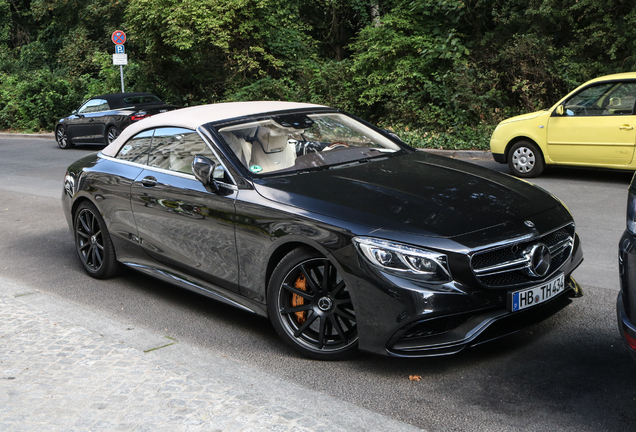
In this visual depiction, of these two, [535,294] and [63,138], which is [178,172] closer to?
[535,294]

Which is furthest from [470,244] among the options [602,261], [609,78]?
[609,78]

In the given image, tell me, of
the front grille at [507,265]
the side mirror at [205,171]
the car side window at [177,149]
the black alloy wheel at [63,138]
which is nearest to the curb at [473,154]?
the car side window at [177,149]

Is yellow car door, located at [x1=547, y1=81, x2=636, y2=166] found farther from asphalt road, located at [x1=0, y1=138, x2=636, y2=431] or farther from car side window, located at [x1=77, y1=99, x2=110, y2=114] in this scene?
car side window, located at [x1=77, y1=99, x2=110, y2=114]

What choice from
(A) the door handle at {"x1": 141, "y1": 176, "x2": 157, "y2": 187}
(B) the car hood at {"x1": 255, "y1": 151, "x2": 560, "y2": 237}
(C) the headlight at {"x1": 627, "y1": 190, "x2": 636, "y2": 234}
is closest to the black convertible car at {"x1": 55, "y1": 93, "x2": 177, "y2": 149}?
(A) the door handle at {"x1": 141, "y1": 176, "x2": 157, "y2": 187}

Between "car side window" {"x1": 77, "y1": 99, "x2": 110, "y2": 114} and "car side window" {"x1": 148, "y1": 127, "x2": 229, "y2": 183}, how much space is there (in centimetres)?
1451

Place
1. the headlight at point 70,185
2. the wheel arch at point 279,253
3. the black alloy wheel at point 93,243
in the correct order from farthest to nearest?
→ the headlight at point 70,185 → the black alloy wheel at point 93,243 → the wheel arch at point 279,253

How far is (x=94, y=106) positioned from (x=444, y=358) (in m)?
17.4

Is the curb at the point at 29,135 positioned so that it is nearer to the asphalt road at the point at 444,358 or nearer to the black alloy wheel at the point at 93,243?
the asphalt road at the point at 444,358

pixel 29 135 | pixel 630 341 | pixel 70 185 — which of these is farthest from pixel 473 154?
pixel 29 135

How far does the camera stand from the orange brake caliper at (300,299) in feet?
13.9

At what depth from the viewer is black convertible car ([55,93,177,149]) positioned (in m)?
18.8

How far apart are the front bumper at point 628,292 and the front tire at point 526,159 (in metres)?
7.69

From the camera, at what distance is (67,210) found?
669 cm

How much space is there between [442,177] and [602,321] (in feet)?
4.76
